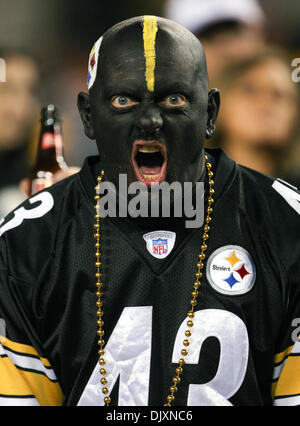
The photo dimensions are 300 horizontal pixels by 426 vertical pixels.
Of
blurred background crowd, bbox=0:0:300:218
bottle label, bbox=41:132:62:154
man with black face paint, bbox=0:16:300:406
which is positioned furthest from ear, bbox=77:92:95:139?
blurred background crowd, bbox=0:0:300:218

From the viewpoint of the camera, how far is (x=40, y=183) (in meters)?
2.71

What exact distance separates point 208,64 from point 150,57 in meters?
Answer: 1.14

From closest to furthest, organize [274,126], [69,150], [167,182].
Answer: [167,182], [69,150], [274,126]

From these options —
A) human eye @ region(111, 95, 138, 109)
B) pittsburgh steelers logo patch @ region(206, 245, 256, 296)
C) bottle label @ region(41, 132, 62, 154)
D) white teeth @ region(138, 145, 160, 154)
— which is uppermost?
bottle label @ region(41, 132, 62, 154)

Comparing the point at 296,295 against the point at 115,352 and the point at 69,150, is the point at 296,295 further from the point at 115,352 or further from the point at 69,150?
the point at 69,150

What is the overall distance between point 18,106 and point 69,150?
0.96 ft

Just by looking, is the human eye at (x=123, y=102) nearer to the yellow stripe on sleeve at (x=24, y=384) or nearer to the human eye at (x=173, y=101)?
the human eye at (x=173, y=101)

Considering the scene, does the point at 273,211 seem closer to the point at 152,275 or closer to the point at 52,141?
the point at 152,275

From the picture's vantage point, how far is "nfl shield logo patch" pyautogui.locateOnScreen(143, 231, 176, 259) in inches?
75.5

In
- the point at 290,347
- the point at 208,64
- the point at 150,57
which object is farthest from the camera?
the point at 208,64

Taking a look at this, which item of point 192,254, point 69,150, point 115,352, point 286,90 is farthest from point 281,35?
point 115,352

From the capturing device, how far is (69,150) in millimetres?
2781

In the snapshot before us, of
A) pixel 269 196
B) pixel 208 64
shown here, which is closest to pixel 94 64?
pixel 269 196

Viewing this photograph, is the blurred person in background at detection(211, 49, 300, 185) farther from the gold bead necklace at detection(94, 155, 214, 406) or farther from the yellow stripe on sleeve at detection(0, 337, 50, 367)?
the yellow stripe on sleeve at detection(0, 337, 50, 367)
